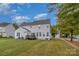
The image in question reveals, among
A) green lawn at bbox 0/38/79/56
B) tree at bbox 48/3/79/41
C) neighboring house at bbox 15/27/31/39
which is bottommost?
green lawn at bbox 0/38/79/56

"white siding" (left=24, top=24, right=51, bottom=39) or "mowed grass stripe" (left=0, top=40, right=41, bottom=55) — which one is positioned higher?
"white siding" (left=24, top=24, right=51, bottom=39)

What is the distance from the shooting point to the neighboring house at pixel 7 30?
6.28 m

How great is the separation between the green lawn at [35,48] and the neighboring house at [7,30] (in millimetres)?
83

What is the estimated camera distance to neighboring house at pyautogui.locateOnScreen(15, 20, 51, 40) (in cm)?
627

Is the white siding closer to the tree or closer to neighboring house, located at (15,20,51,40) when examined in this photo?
neighboring house, located at (15,20,51,40)

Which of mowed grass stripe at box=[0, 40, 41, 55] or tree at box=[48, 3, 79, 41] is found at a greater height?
tree at box=[48, 3, 79, 41]

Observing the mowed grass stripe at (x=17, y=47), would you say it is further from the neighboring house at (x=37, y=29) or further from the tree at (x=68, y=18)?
the tree at (x=68, y=18)

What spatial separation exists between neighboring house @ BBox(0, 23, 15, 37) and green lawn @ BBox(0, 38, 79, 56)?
0.08 m

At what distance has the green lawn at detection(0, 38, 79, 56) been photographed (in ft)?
20.5

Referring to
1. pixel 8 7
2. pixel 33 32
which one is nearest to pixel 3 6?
pixel 8 7

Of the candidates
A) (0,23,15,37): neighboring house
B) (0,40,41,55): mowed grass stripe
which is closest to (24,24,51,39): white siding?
(0,40,41,55): mowed grass stripe

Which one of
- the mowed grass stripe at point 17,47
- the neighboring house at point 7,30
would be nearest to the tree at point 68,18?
the mowed grass stripe at point 17,47

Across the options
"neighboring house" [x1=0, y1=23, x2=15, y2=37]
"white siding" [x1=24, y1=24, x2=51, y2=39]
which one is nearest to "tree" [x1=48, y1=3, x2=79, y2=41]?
"white siding" [x1=24, y1=24, x2=51, y2=39]

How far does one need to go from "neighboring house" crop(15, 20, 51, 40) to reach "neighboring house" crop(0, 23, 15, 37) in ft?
0.23
